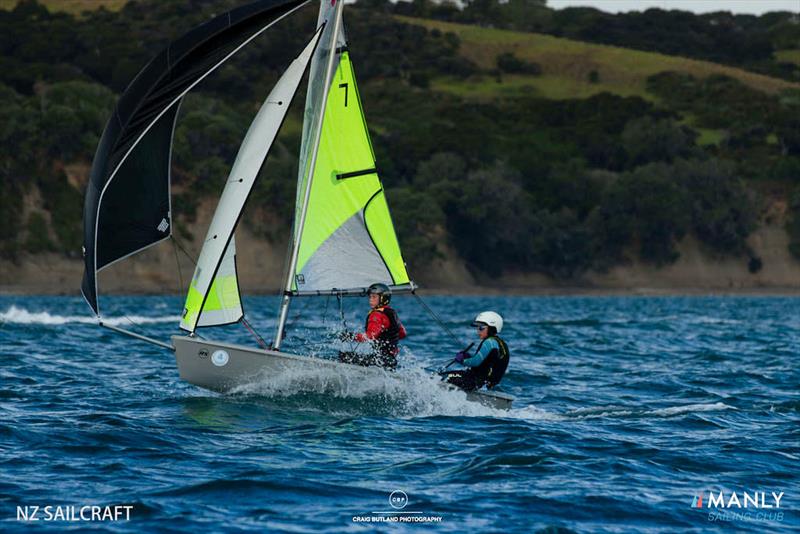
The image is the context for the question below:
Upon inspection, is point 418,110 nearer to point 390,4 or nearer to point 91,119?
point 91,119

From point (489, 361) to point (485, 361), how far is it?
6 centimetres

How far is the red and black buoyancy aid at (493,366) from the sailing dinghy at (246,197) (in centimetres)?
22

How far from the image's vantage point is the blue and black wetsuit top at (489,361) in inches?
630

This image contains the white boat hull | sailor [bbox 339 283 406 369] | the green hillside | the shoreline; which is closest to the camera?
the white boat hull

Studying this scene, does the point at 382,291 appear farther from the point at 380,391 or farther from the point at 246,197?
the point at 246,197

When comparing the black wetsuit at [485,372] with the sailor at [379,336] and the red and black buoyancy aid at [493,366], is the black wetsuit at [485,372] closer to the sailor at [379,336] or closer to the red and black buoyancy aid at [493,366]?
the red and black buoyancy aid at [493,366]

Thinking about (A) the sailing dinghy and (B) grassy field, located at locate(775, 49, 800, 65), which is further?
(B) grassy field, located at locate(775, 49, 800, 65)

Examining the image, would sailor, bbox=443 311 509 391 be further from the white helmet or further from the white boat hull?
the white boat hull

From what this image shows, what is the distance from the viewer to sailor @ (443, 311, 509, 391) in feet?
52.5

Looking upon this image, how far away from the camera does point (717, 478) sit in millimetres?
12500

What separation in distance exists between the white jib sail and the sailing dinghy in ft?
0.05

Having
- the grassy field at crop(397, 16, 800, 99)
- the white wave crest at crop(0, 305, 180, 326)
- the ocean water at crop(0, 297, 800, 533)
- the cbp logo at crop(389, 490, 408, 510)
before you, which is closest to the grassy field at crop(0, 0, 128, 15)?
the grassy field at crop(397, 16, 800, 99)

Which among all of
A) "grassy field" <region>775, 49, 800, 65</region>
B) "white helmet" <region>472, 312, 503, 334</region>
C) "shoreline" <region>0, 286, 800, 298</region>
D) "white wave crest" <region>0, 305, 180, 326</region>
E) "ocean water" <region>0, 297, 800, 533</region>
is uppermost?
"grassy field" <region>775, 49, 800, 65</region>

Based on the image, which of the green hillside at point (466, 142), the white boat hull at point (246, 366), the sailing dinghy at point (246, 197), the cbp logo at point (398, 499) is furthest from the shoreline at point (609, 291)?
the cbp logo at point (398, 499)
